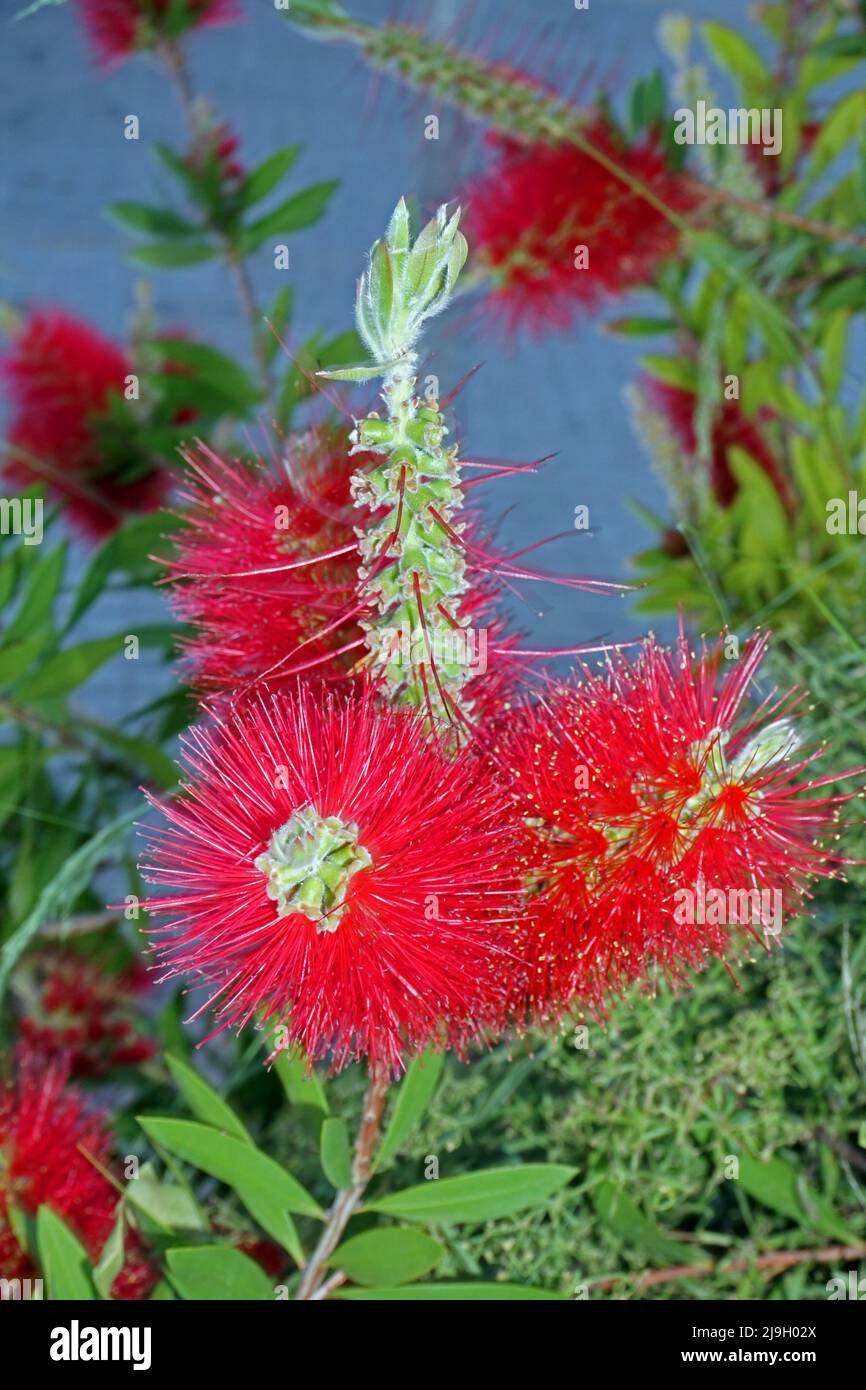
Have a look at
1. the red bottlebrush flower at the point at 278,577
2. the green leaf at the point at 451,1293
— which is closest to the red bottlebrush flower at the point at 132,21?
the red bottlebrush flower at the point at 278,577

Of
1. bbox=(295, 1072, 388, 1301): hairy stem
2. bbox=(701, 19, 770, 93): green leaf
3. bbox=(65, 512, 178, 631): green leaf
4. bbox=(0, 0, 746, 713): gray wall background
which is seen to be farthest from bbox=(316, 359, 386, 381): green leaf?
bbox=(0, 0, 746, 713): gray wall background

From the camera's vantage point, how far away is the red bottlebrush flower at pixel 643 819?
0.21 metres

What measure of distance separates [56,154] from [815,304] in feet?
2.21

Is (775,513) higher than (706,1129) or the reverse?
higher

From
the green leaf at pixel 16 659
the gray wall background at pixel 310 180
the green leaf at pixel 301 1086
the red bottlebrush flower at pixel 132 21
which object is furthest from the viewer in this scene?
the gray wall background at pixel 310 180

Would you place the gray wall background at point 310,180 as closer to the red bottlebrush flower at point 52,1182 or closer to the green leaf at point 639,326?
the green leaf at point 639,326

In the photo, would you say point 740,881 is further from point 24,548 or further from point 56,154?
point 56,154

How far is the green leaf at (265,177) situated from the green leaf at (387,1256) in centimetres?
→ 41

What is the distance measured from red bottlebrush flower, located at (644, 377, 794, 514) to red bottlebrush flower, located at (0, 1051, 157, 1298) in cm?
36

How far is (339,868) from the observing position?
0.19 m

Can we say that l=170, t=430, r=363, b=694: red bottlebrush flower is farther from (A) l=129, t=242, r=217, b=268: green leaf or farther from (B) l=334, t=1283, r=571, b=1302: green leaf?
(A) l=129, t=242, r=217, b=268: green leaf

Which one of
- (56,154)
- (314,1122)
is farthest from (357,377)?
(56,154)

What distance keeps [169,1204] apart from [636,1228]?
0.11 m
